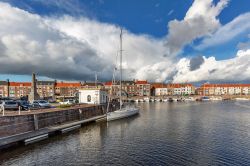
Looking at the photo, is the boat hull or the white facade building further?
the white facade building

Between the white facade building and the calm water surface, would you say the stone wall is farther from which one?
the white facade building

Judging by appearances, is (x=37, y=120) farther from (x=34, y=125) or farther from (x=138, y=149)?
(x=138, y=149)

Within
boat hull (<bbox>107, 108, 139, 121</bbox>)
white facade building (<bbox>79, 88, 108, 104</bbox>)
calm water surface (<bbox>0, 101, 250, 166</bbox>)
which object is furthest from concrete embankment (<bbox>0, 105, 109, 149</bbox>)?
white facade building (<bbox>79, 88, 108, 104</bbox>)

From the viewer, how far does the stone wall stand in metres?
32.2

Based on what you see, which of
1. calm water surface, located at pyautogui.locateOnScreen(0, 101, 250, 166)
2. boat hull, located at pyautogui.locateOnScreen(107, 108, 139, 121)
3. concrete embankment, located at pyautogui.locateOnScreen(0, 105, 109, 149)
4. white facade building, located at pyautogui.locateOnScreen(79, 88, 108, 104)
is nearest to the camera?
calm water surface, located at pyautogui.locateOnScreen(0, 101, 250, 166)

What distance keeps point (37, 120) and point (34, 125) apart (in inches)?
43.0

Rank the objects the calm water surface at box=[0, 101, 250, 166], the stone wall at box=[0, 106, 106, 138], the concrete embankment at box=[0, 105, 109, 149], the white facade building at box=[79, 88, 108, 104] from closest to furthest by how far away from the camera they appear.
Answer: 1. the calm water surface at box=[0, 101, 250, 166]
2. the concrete embankment at box=[0, 105, 109, 149]
3. the stone wall at box=[0, 106, 106, 138]
4. the white facade building at box=[79, 88, 108, 104]

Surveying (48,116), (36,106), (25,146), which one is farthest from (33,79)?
(25,146)

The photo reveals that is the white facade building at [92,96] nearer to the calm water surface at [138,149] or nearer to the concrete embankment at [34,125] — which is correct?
the concrete embankment at [34,125]

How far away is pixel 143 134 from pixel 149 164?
1703 cm

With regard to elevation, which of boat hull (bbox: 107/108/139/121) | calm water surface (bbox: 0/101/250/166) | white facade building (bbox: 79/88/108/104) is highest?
white facade building (bbox: 79/88/108/104)

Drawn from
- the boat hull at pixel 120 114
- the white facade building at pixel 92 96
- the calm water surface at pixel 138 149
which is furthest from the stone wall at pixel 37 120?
the white facade building at pixel 92 96

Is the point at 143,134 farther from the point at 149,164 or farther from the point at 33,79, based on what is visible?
the point at 33,79

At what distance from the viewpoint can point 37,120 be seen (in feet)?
128
